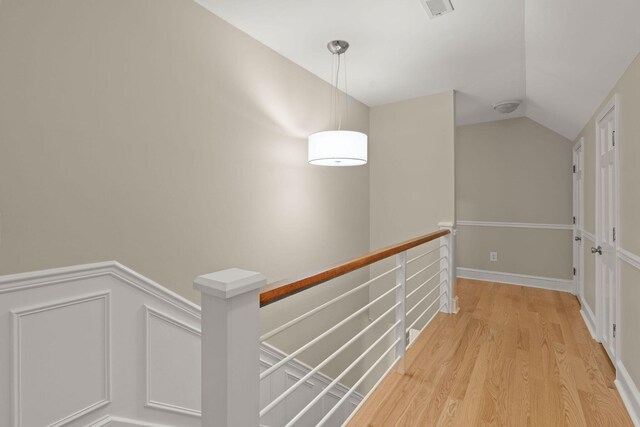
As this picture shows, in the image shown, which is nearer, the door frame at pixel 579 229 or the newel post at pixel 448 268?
the newel post at pixel 448 268

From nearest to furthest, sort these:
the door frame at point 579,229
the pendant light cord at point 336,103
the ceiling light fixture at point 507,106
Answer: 1. the pendant light cord at point 336,103
2. the door frame at point 579,229
3. the ceiling light fixture at point 507,106

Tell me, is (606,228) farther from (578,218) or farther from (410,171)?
(410,171)

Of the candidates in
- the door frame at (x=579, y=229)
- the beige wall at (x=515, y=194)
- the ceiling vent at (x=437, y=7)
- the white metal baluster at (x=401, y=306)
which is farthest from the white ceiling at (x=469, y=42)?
the white metal baluster at (x=401, y=306)

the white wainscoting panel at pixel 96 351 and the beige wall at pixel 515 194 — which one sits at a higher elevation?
the beige wall at pixel 515 194

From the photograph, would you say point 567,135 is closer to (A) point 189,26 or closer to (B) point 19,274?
(A) point 189,26

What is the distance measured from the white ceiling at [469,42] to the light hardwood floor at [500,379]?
1.82 metres

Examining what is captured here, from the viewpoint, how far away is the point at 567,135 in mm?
3656

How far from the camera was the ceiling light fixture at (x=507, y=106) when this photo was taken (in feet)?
11.2

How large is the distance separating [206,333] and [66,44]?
1464 mm

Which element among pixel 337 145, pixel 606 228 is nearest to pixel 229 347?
pixel 337 145

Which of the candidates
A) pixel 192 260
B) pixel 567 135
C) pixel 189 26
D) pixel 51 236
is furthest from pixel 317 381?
pixel 567 135

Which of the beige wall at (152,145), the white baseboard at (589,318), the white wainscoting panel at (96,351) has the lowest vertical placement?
the white baseboard at (589,318)

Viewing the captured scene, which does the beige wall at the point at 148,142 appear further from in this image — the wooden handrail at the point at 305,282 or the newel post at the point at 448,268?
the newel post at the point at 448,268

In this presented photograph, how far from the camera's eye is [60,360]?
132 cm
